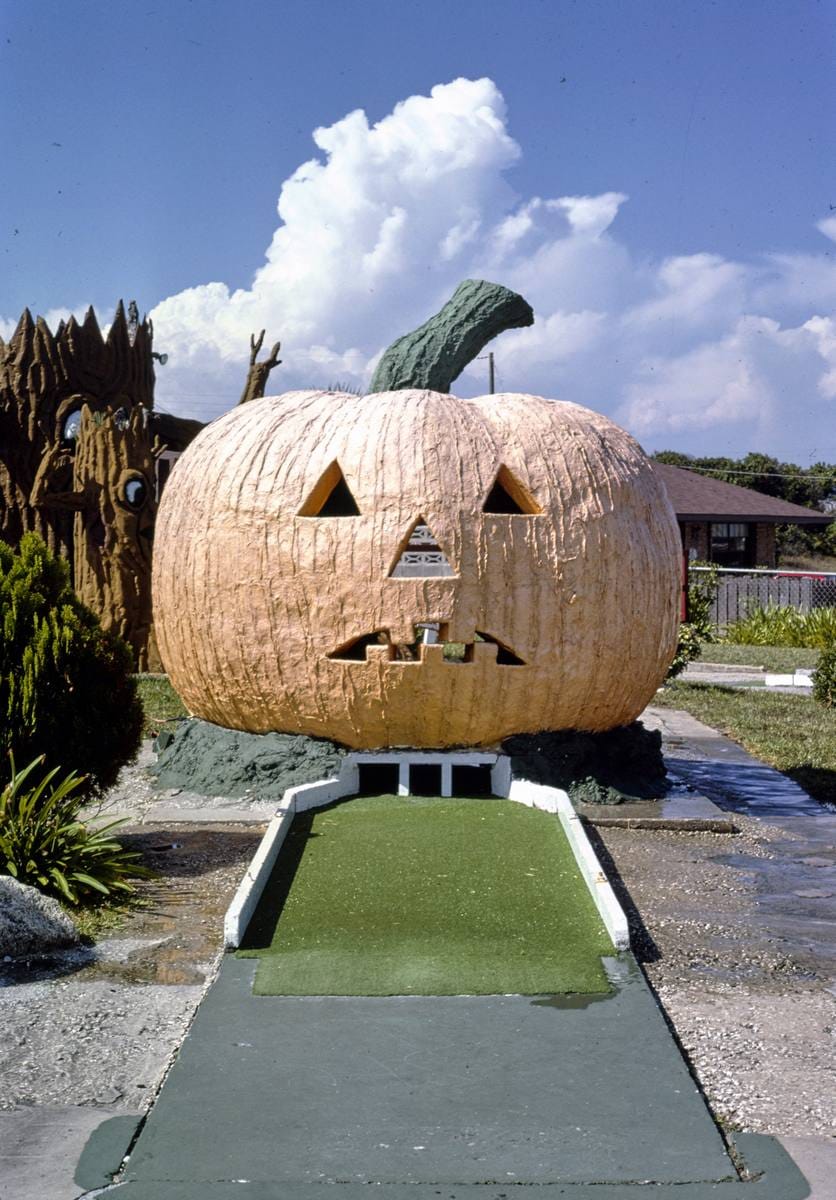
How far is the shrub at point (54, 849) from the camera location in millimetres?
6727

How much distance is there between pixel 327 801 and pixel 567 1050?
4.32m

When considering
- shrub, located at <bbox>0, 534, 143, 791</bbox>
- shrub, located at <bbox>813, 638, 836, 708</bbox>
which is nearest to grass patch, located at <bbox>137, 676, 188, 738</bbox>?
shrub, located at <bbox>0, 534, 143, 791</bbox>

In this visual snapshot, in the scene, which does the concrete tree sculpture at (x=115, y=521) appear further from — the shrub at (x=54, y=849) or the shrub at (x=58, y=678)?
the shrub at (x=54, y=849)

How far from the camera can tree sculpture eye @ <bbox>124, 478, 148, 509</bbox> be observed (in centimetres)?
1580

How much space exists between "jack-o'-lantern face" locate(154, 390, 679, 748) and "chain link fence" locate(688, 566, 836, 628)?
19529mm

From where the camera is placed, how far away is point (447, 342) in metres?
10.3

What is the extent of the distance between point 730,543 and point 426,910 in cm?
3260

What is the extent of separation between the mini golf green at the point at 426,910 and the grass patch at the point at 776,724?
13.0 ft

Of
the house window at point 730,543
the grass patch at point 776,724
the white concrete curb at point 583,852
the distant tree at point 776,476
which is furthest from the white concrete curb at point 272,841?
the distant tree at point 776,476

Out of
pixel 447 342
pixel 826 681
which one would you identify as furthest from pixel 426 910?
pixel 826 681

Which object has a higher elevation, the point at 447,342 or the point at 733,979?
the point at 447,342

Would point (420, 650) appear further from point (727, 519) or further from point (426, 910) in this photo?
point (727, 519)

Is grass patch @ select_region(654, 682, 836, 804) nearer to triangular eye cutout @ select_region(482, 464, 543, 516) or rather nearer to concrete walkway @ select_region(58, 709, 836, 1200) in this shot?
triangular eye cutout @ select_region(482, 464, 543, 516)

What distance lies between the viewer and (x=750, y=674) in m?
20.6
